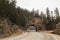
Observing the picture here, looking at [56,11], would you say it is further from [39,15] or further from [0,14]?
[0,14]

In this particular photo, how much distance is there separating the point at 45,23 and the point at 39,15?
49096mm

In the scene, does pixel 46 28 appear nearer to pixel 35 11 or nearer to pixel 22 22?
pixel 22 22

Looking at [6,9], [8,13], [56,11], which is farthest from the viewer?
[56,11]

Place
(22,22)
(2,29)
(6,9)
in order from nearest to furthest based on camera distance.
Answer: (2,29)
(6,9)
(22,22)

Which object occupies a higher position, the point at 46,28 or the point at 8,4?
the point at 8,4

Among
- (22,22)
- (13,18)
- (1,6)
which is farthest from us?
(22,22)

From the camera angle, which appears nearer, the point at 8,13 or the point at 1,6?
the point at 1,6

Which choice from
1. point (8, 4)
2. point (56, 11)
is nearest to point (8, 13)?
point (8, 4)

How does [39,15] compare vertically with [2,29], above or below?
above

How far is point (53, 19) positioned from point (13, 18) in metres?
52.3

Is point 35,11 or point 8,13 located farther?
point 35,11

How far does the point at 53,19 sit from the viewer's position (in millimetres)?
110812

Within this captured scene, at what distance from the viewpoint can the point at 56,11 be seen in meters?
134

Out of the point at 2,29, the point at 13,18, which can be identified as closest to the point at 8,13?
the point at 13,18
